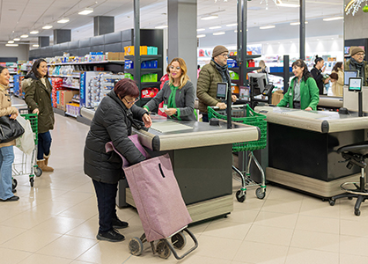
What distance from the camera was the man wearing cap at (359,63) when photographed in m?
5.04

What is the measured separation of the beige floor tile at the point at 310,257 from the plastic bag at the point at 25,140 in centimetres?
323

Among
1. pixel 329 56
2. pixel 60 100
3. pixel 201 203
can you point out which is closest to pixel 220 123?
pixel 201 203

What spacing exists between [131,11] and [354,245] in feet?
41.3

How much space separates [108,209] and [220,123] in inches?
56.1

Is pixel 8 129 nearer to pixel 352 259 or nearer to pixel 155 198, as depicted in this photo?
pixel 155 198

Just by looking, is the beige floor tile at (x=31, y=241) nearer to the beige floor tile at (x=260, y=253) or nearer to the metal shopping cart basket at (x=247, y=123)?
the beige floor tile at (x=260, y=253)

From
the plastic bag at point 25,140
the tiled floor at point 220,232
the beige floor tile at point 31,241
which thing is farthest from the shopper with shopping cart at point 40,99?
the beige floor tile at point 31,241

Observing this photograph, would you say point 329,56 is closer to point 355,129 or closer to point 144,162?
point 355,129

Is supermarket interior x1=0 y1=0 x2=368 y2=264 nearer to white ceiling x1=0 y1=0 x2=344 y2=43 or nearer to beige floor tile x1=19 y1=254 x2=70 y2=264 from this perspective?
beige floor tile x1=19 y1=254 x2=70 y2=264

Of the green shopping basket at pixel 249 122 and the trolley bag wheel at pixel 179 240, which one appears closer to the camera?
the trolley bag wheel at pixel 179 240

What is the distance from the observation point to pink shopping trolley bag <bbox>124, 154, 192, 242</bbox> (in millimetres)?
2875

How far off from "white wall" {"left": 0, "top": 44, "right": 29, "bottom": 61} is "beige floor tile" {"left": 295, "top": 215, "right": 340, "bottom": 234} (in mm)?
33970

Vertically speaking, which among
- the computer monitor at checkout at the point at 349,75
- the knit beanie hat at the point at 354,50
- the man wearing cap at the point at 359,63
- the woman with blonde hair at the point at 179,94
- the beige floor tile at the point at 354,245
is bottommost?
the beige floor tile at the point at 354,245

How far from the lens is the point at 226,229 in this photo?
143 inches
